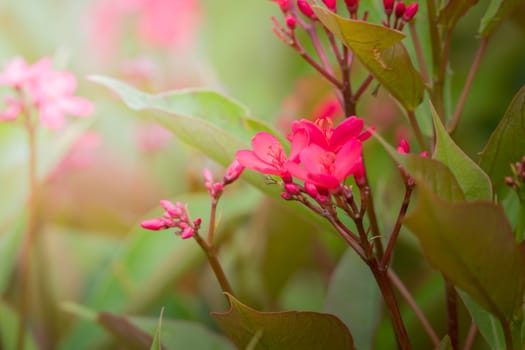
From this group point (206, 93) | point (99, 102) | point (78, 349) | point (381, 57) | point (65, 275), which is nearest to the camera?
point (381, 57)

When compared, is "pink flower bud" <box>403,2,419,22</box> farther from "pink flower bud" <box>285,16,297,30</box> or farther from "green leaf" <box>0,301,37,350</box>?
"green leaf" <box>0,301,37,350</box>

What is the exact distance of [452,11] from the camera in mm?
530

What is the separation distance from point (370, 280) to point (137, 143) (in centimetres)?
63

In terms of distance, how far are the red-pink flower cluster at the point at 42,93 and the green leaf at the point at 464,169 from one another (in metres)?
0.47

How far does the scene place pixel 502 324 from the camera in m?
0.46

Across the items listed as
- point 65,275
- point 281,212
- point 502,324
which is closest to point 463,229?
point 502,324

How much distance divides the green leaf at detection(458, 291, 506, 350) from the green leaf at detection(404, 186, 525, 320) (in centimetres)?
5

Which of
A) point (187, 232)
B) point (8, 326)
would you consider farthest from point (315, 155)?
point (8, 326)

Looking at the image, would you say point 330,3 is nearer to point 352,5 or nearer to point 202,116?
point 352,5

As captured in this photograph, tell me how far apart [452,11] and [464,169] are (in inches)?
5.4

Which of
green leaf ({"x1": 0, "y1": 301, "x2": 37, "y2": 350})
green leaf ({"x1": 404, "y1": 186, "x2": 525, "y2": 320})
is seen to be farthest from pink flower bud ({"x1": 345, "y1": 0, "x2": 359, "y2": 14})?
green leaf ({"x1": 0, "y1": 301, "x2": 37, "y2": 350})

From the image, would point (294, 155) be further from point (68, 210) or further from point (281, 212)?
point (68, 210)

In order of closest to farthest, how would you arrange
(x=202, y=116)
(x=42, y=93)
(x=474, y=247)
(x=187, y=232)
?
(x=474, y=247) < (x=187, y=232) < (x=202, y=116) < (x=42, y=93)

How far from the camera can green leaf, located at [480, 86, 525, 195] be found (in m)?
0.50
